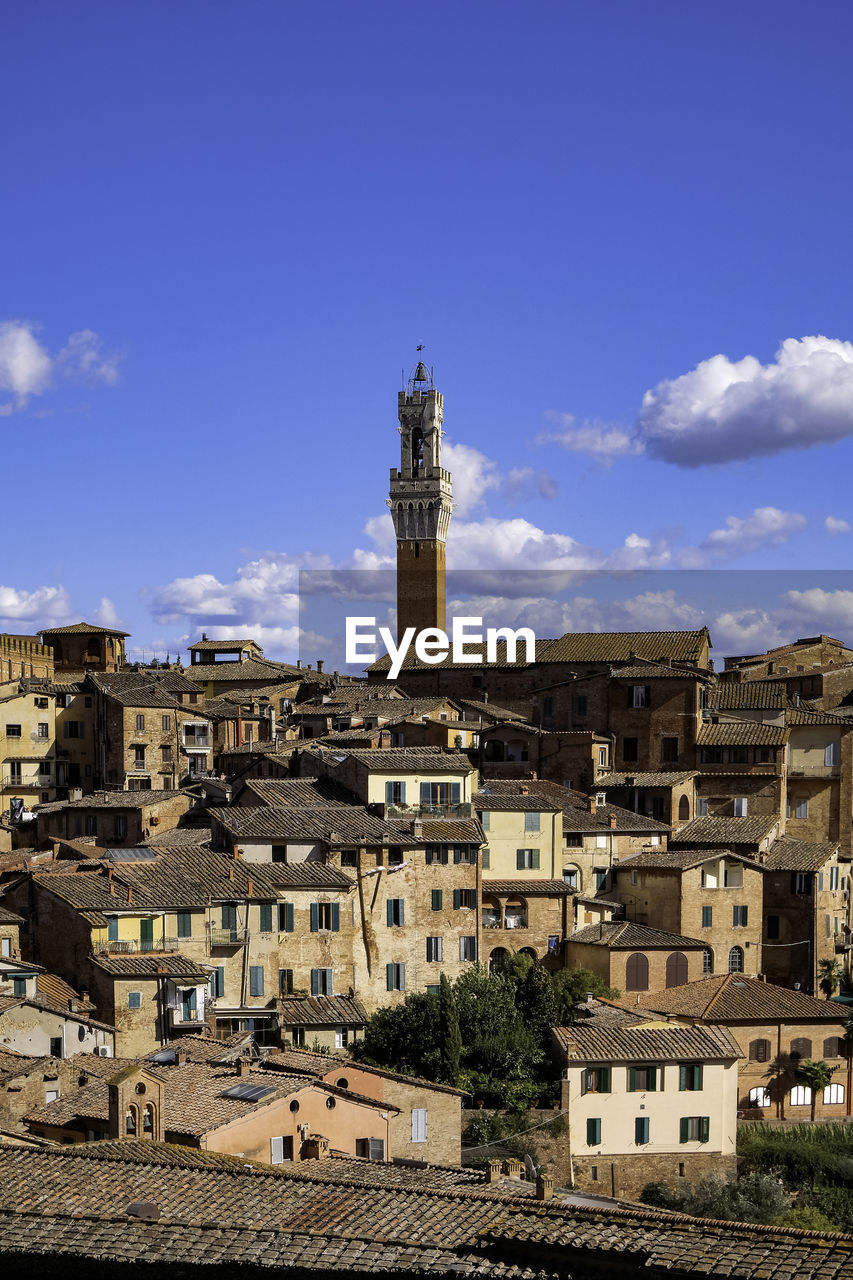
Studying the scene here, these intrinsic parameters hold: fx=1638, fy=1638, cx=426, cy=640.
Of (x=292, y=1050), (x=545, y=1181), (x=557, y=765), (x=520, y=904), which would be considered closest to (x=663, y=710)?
(x=557, y=765)

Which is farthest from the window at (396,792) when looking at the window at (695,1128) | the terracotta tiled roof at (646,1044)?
the window at (695,1128)

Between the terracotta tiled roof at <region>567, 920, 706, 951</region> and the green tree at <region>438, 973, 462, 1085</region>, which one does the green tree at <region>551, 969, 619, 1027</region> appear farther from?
the green tree at <region>438, 973, 462, 1085</region>

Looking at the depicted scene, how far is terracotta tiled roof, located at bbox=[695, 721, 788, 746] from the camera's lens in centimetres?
5978

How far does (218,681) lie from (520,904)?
36127 mm

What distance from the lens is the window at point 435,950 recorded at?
48594 mm

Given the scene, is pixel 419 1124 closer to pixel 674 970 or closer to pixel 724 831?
pixel 674 970

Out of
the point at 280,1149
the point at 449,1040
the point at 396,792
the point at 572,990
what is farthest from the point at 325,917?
the point at 280,1149

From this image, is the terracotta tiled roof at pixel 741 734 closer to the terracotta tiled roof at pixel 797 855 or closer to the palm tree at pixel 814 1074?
the terracotta tiled roof at pixel 797 855

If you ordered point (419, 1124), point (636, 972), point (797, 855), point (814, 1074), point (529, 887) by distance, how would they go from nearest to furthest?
point (419, 1124) → point (814, 1074) → point (636, 972) → point (529, 887) → point (797, 855)

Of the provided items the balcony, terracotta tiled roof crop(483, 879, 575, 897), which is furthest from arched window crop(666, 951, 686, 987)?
the balcony

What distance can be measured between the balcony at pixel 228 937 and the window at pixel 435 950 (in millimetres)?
6377

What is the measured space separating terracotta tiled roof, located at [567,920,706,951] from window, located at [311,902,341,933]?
27.2 feet

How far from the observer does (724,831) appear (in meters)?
56.7

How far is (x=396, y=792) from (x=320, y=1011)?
9.33 metres
